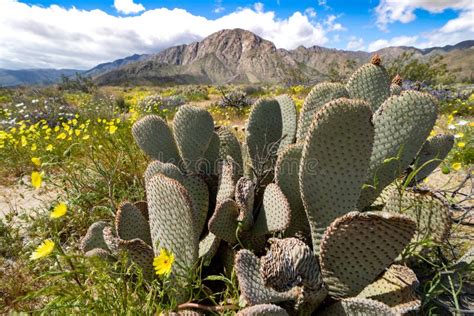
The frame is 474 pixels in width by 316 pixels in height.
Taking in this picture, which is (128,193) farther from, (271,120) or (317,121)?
(317,121)

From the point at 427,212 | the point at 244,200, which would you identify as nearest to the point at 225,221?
the point at 244,200

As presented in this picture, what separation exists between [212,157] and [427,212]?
134cm

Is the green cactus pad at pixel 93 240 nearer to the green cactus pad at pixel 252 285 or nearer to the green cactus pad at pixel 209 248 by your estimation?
the green cactus pad at pixel 209 248

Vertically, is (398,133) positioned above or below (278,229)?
above

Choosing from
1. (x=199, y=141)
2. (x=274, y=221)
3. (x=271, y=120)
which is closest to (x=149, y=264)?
(x=274, y=221)

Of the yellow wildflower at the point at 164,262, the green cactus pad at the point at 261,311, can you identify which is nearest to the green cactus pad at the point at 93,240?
Answer: the yellow wildflower at the point at 164,262

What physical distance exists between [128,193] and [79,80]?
2762 cm

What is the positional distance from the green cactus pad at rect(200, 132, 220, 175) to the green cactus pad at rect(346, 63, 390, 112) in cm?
99

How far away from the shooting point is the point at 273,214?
5.68ft

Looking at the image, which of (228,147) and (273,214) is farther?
(228,147)

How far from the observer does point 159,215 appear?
1.67m

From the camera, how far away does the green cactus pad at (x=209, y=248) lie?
5.77 feet

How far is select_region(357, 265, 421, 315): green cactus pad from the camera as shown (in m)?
1.36

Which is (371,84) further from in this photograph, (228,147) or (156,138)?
(156,138)
